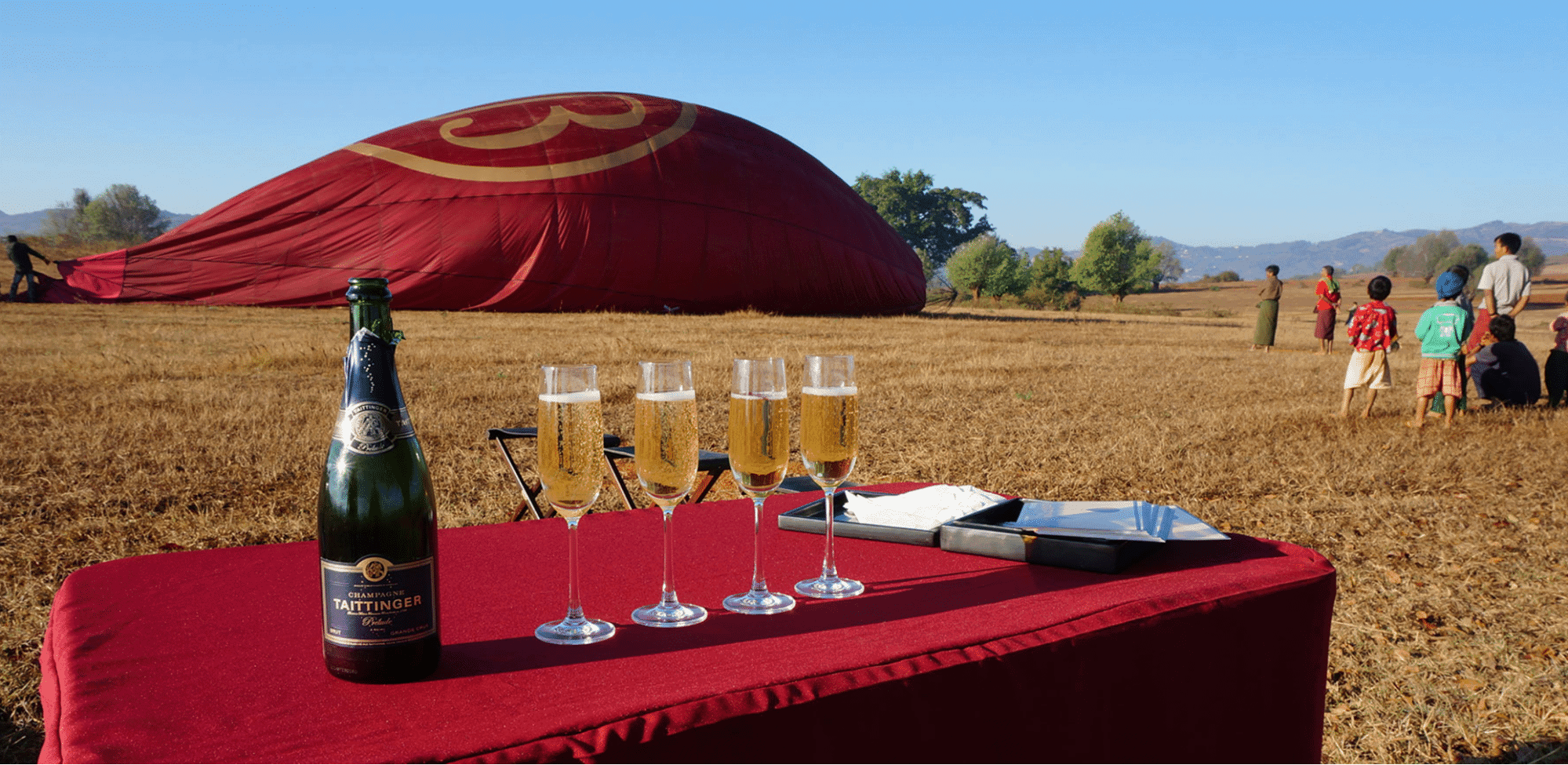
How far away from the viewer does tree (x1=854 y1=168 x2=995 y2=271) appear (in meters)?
94.6

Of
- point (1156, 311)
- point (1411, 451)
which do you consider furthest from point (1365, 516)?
point (1156, 311)

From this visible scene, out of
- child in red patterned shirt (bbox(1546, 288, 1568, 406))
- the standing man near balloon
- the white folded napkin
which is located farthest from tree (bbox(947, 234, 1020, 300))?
the white folded napkin

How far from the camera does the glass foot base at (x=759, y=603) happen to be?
1576 millimetres

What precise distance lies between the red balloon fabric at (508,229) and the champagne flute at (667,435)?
1979 cm

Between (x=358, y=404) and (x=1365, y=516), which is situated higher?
(x=358, y=404)

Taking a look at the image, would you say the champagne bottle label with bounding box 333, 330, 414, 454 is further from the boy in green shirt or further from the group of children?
the boy in green shirt

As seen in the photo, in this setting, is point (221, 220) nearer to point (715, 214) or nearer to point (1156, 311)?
point (715, 214)

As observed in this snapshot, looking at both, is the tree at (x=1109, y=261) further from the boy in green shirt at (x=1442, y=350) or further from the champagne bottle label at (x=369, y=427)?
the champagne bottle label at (x=369, y=427)

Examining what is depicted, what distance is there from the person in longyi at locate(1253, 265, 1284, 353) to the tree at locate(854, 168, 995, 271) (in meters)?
78.4

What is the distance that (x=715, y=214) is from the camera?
22.7 meters

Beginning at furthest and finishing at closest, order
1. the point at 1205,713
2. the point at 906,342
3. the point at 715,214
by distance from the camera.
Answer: the point at 715,214 → the point at 906,342 → the point at 1205,713

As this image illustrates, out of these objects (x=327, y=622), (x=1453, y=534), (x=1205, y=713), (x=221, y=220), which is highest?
(x=221, y=220)

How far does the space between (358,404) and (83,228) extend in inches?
5089

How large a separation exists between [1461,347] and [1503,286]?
1.79 m
